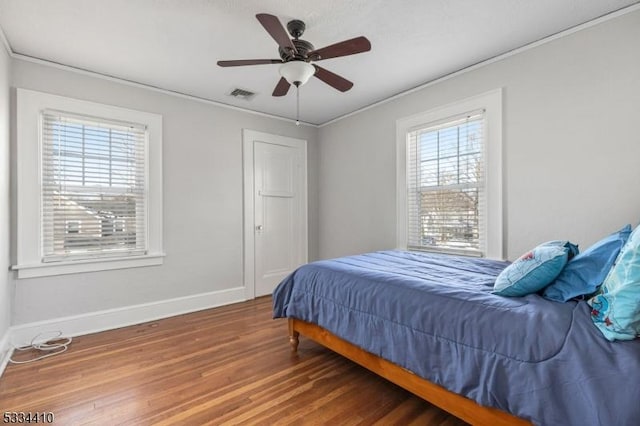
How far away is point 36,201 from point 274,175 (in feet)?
8.14

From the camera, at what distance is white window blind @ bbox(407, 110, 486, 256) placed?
9.40ft

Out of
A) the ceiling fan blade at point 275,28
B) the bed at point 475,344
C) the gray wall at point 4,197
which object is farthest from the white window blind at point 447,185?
the gray wall at point 4,197

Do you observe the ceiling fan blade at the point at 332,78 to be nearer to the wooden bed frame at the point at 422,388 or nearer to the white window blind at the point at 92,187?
→ the wooden bed frame at the point at 422,388

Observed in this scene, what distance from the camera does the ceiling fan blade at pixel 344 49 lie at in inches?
72.4

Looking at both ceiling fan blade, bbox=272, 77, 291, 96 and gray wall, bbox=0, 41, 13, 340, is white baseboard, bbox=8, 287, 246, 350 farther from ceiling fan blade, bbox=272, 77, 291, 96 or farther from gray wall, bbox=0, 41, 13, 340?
ceiling fan blade, bbox=272, 77, 291, 96

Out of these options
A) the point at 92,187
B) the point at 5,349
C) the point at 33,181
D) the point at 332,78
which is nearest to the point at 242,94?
the point at 332,78

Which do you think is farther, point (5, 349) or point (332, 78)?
point (5, 349)

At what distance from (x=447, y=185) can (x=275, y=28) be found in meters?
2.18

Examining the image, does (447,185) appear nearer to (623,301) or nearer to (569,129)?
(569,129)

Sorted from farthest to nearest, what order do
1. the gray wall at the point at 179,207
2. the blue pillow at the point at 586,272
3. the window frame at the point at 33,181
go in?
the gray wall at the point at 179,207 → the window frame at the point at 33,181 → the blue pillow at the point at 586,272

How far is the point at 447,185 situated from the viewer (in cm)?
309

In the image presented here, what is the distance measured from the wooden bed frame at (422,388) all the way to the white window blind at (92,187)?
222 centimetres

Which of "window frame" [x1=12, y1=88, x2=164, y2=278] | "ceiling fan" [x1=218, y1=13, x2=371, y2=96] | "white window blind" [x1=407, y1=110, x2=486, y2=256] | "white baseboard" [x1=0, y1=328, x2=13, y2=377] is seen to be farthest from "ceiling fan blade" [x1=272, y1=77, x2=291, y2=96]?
"white baseboard" [x1=0, y1=328, x2=13, y2=377]

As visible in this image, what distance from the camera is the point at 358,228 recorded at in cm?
407
